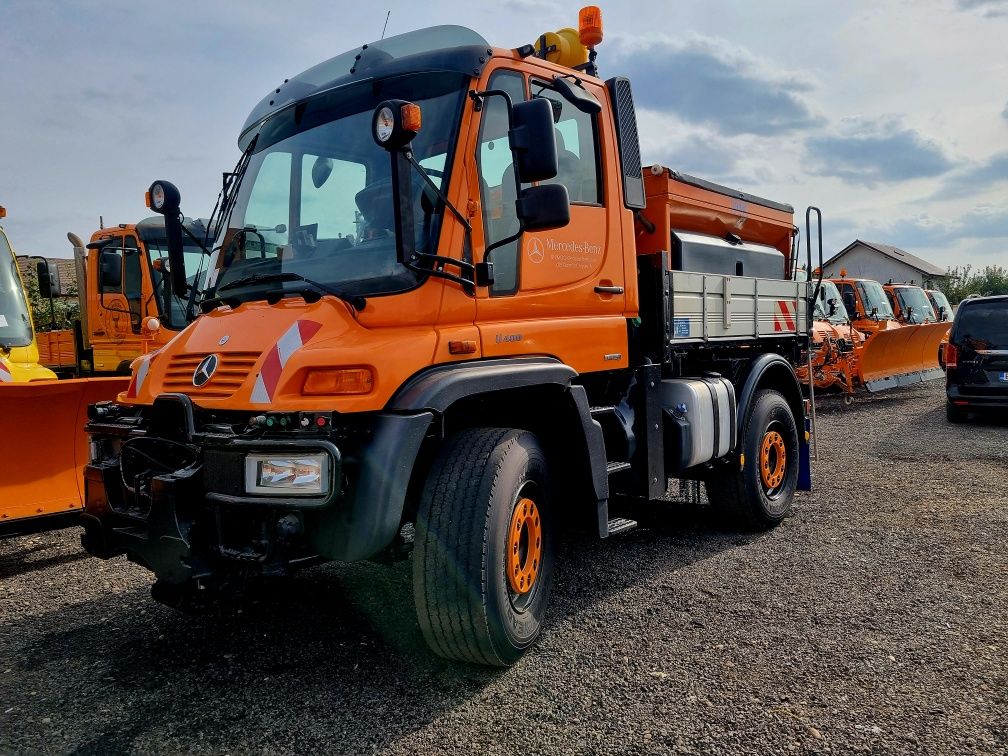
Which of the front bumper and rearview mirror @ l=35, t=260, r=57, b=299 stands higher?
rearview mirror @ l=35, t=260, r=57, b=299

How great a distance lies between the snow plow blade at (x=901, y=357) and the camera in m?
13.4

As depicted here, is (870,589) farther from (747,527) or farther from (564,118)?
(564,118)

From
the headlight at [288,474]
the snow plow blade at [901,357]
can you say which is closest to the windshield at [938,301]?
the snow plow blade at [901,357]

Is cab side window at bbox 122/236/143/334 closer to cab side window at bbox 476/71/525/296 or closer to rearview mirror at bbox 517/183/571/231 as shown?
cab side window at bbox 476/71/525/296

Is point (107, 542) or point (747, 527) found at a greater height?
point (107, 542)

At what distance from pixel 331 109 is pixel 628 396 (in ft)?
7.67

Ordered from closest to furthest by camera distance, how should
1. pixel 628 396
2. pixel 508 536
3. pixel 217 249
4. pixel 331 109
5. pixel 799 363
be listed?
pixel 508 536, pixel 331 109, pixel 217 249, pixel 628 396, pixel 799 363

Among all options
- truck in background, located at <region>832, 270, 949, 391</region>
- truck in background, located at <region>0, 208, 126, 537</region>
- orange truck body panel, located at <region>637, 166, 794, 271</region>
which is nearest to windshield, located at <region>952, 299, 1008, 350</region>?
truck in background, located at <region>832, 270, 949, 391</region>

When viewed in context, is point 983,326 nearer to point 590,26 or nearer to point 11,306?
point 590,26

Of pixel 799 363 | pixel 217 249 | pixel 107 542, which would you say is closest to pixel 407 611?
pixel 107 542

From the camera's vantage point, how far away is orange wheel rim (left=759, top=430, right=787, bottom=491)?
19.2 feet

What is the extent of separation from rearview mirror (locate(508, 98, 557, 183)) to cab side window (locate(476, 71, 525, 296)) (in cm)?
31

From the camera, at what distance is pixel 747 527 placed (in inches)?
225

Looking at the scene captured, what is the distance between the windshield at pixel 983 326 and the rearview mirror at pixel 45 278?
11.3m
